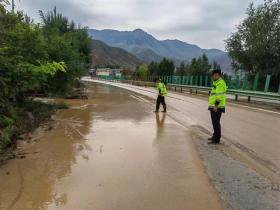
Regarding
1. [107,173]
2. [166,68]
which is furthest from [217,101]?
[166,68]

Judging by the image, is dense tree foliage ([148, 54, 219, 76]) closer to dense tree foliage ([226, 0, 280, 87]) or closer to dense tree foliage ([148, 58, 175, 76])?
dense tree foliage ([148, 58, 175, 76])

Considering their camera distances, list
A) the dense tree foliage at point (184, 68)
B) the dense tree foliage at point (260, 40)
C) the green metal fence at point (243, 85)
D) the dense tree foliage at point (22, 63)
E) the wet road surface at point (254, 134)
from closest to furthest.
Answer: the wet road surface at point (254, 134), the dense tree foliage at point (22, 63), the green metal fence at point (243, 85), the dense tree foliage at point (260, 40), the dense tree foliage at point (184, 68)

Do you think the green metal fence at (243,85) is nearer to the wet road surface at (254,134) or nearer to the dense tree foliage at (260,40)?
the dense tree foliage at (260,40)

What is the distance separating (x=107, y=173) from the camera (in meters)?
6.51

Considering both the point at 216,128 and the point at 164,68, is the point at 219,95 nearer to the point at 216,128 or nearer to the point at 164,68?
the point at 216,128

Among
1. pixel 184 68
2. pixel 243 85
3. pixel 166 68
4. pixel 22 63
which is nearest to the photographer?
pixel 22 63

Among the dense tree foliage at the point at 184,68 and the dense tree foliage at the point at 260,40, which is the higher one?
the dense tree foliage at the point at 260,40

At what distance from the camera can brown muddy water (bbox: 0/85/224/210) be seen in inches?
205

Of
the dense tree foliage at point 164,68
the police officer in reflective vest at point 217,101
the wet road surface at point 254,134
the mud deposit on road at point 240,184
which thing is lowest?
the dense tree foliage at point 164,68

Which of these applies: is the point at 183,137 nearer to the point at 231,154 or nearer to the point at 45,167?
the point at 231,154

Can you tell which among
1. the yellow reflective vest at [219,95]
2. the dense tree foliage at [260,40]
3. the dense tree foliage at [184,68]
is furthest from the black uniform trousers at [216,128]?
the dense tree foliage at [184,68]

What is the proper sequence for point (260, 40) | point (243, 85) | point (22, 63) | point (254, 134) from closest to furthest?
1. point (22, 63)
2. point (254, 134)
3. point (243, 85)
4. point (260, 40)

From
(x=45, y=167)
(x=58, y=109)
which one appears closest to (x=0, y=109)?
(x=45, y=167)

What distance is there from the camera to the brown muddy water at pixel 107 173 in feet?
17.0
